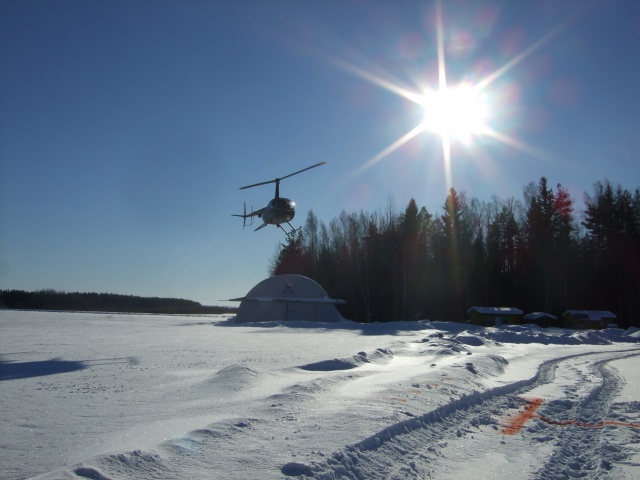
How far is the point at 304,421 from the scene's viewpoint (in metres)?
5.50

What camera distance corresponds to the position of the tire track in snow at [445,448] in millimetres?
4348

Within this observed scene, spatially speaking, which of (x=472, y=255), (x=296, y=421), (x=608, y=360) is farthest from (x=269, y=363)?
(x=472, y=255)

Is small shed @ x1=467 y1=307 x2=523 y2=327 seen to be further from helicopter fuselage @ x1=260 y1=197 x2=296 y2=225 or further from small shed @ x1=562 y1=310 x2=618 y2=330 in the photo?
helicopter fuselage @ x1=260 y1=197 x2=296 y2=225

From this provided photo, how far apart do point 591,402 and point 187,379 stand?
6.29 meters

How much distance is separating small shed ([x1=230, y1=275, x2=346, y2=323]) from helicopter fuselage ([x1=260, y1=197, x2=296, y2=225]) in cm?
1192

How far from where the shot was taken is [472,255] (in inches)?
2157

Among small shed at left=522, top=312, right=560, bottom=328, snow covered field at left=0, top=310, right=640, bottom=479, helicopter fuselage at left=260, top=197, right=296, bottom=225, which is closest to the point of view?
snow covered field at left=0, top=310, right=640, bottom=479

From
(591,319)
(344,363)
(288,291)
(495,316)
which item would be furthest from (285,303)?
(344,363)

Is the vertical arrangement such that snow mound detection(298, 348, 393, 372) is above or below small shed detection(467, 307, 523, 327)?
below

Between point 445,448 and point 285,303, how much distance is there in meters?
Answer: 34.2

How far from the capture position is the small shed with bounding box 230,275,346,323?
3894 cm

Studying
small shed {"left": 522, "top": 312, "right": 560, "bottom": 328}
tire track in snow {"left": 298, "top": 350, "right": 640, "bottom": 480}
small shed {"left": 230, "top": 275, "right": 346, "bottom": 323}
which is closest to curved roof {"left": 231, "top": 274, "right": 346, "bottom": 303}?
small shed {"left": 230, "top": 275, "right": 346, "bottom": 323}

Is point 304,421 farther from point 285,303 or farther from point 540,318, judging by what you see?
point 540,318

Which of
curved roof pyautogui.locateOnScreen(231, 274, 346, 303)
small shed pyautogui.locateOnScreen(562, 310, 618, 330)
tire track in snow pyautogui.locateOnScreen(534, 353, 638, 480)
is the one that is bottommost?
tire track in snow pyautogui.locateOnScreen(534, 353, 638, 480)
